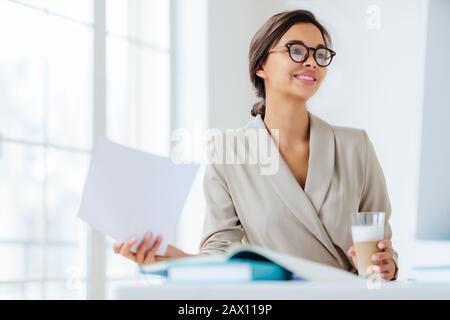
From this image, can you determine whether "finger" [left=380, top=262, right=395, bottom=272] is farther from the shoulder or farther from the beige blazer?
the shoulder

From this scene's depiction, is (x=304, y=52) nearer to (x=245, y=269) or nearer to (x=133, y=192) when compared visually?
(x=133, y=192)

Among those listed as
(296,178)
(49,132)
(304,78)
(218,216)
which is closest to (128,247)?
(218,216)

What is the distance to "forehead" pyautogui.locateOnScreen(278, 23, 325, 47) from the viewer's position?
196cm

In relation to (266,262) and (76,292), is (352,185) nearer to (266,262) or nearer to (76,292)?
(266,262)

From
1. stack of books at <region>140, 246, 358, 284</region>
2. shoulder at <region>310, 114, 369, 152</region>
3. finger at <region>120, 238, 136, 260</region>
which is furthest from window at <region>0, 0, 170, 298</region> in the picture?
stack of books at <region>140, 246, 358, 284</region>

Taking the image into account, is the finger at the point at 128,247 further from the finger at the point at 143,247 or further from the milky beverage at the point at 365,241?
the milky beverage at the point at 365,241

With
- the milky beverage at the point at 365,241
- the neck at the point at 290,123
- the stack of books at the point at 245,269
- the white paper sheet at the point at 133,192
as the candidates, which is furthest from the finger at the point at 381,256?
the neck at the point at 290,123

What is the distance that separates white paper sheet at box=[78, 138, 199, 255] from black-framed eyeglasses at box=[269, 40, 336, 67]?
2.63 feet

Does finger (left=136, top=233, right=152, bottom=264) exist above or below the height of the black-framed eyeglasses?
below

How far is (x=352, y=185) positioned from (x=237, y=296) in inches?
46.4

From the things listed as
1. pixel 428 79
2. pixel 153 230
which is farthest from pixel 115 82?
pixel 153 230

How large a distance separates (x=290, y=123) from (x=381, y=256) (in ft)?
2.33

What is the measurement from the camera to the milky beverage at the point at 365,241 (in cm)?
121

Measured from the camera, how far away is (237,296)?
0.73m
